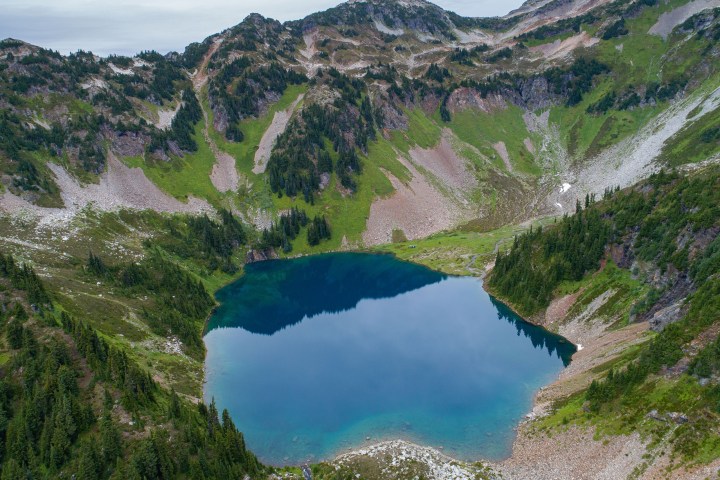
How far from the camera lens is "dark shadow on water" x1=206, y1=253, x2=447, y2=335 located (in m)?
104

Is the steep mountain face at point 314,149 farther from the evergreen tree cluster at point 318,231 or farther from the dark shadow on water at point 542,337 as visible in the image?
the dark shadow on water at point 542,337

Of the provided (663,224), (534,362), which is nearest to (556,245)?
(663,224)

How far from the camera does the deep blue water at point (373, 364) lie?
58.8m

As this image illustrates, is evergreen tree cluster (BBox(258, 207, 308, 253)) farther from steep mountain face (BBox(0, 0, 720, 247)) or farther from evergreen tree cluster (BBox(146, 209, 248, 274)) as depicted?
evergreen tree cluster (BBox(146, 209, 248, 274))

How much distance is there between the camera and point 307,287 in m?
123

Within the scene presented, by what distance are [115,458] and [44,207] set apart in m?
101

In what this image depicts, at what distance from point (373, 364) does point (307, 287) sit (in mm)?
49823

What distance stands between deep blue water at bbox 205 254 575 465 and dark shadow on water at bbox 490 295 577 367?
1.02 feet

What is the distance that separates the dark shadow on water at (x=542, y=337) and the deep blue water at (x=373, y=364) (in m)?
0.31

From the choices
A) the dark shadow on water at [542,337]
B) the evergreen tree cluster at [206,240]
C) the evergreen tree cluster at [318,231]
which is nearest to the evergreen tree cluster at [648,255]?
the dark shadow on water at [542,337]

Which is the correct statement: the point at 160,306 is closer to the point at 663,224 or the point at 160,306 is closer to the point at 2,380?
the point at 2,380

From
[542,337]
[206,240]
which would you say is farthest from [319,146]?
[542,337]

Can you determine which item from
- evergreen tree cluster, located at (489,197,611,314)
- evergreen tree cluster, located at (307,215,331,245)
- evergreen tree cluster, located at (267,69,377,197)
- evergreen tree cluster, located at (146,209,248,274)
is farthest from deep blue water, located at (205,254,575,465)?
evergreen tree cluster, located at (267,69,377,197)

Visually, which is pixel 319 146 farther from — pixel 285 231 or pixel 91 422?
pixel 91 422
